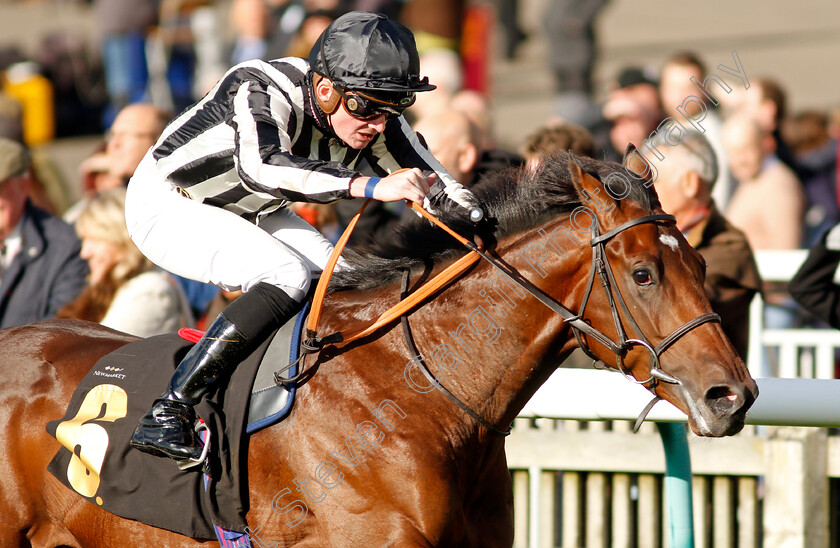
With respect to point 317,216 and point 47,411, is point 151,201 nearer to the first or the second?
point 47,411

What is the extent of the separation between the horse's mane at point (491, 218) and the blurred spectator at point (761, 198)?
12.7ft

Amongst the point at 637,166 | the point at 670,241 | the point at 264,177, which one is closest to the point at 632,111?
the point at 637,166

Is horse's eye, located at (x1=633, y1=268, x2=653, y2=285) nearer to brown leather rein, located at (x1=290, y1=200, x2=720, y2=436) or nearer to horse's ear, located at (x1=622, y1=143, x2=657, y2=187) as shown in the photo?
brown leather rein, located at (x1=290, y1=200, x2=720, y2=436)

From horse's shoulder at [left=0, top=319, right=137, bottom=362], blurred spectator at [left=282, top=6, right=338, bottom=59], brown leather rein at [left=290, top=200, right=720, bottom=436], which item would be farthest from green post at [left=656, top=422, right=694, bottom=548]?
blurred spectator at [left=282, top=6, right=338, bottom=59]

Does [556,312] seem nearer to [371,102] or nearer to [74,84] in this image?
[371,102]

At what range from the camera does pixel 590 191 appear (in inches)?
123

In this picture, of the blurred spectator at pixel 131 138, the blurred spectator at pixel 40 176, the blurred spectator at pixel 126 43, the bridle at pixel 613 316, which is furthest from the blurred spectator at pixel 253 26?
the bridle at pixel 613 316

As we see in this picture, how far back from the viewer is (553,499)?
5094 mm

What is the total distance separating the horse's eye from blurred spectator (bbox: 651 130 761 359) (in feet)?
5.97

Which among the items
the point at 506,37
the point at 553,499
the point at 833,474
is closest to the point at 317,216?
the point at 553,499

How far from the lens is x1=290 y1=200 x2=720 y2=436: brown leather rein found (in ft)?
9.85

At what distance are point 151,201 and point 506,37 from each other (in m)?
12.3

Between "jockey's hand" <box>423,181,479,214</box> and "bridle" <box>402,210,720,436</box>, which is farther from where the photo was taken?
Answer: "jockey's hand" <box>423,181,479,214</box>

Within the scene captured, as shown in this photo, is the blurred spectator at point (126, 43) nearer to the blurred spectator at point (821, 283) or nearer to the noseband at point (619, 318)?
the blurred spectator at point (821, 283)
